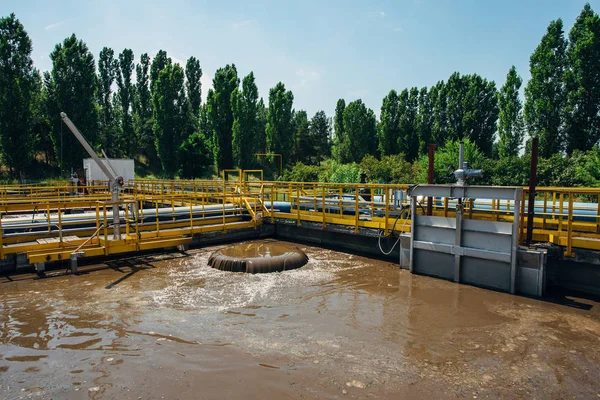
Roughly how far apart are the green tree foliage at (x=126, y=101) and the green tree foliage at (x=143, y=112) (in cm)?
88

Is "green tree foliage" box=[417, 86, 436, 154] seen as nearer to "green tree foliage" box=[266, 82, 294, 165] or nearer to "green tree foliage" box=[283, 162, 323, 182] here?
"green tree foliage" box=[283, 162, 323, 182]

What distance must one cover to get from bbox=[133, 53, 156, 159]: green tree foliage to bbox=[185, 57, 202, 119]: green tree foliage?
19.7 ft

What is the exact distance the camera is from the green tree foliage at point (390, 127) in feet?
164

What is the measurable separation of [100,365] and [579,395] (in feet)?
20.3

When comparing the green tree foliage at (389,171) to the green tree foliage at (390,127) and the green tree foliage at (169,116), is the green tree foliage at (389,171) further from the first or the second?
the green tree foliage at (169,116)

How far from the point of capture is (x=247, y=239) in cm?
1507

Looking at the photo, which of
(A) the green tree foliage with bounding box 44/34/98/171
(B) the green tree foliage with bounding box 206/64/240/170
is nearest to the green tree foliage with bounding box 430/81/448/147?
(B) the green tree foliage with bounding box 206/64/240/170

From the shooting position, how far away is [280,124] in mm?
51844

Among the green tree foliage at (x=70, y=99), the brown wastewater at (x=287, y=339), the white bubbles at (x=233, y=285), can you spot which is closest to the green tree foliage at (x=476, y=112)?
the white bubbles at (x=233, y=285)

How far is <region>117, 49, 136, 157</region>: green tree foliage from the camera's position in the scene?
54344 mm

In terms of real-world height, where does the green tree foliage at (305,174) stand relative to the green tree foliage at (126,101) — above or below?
below

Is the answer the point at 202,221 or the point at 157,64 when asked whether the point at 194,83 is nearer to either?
the point at 157,64

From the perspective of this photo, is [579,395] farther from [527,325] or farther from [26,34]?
[26,34]

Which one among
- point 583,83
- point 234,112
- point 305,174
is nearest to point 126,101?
point 234,112
